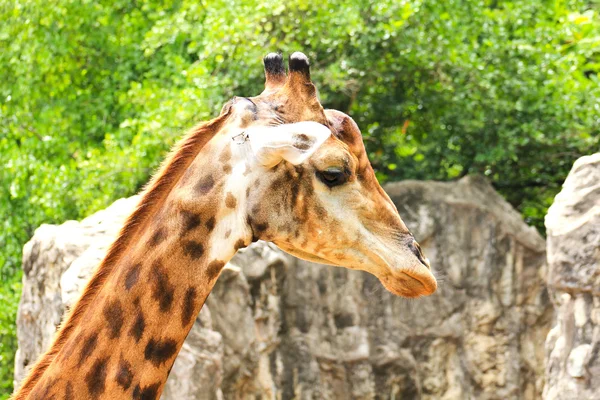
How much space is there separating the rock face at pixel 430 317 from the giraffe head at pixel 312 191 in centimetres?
356

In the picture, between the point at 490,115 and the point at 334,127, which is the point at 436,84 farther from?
the point at 334,127

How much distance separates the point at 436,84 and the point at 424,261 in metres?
5.80

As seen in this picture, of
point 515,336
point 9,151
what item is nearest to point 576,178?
point 515,336

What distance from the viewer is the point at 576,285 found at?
19.2ft

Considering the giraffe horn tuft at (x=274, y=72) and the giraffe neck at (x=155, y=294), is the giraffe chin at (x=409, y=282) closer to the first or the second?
the giraffe neck at (x=155, y=294)

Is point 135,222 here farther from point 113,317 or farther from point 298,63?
point 298,63

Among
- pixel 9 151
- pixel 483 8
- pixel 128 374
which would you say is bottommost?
pixel 9 151

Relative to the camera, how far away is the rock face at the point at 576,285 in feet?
18.7

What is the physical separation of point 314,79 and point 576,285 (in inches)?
129

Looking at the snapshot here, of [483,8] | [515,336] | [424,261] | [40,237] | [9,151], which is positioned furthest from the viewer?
[9,151]

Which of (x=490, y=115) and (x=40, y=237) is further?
(x=490, y=115)

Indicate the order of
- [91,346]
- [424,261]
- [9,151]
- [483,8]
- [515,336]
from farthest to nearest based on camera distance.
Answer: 1. [9,151]
2. [483,8]
3. [515,336]
4. [424,261]
5. [91,346]

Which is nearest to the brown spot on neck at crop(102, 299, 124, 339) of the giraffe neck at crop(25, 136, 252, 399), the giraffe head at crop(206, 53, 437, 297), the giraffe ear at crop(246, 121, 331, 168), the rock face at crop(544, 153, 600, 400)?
the giraffe neck at crop(25, 136, 252, 399)

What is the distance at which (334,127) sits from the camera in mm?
3244
